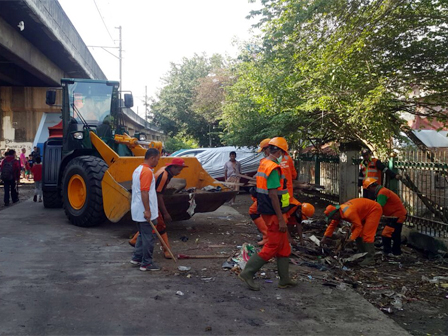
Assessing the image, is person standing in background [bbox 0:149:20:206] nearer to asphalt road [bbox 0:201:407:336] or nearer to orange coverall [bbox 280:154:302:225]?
asphalt road [bbox 0:201:407:336]

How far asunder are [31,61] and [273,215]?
565 inches

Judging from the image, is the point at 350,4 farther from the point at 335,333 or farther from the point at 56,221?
the point at 56,221

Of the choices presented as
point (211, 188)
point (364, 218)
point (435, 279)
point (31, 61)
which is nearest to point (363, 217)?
point (364, 218)

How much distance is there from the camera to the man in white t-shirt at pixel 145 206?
5.82m

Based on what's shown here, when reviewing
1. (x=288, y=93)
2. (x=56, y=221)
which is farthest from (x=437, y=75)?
(x=56, y=221)

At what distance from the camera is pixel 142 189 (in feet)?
19.0

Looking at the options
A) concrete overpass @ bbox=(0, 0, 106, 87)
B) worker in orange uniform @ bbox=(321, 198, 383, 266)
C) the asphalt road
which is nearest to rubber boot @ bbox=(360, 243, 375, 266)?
worker in orange uniform @ bbox=(321, 198, 383, 266)

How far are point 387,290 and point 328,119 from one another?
6029 mm

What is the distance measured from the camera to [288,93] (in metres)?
9.62

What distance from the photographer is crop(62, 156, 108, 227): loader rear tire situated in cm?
840

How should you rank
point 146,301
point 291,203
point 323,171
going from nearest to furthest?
point 146,301 → point 291,203 → point 323,171

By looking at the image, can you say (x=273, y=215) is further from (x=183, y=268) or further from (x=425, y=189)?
(x=425, y=189)

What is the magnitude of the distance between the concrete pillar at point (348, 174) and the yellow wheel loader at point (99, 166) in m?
3.81

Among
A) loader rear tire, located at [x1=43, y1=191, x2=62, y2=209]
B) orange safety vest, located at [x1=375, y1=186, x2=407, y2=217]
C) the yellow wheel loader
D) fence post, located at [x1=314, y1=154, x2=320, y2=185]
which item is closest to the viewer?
orange safety vest, located at [x1=375, y1=186, x2=407, y2=217]
